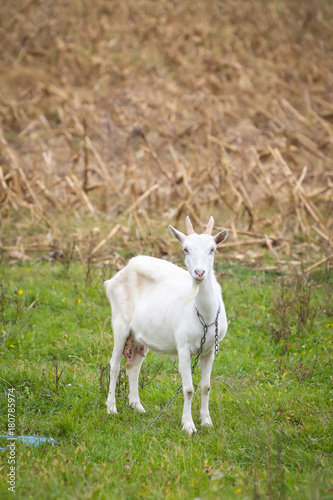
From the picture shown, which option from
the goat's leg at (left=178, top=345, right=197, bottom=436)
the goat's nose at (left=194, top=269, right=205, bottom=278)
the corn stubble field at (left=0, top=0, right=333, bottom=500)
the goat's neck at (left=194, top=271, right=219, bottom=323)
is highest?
the goat's nose at (left=194, top=269, right=205, bottom=278)

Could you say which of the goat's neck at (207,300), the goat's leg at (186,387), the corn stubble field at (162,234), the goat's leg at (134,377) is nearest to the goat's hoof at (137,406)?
the goat's leg at (134,377)

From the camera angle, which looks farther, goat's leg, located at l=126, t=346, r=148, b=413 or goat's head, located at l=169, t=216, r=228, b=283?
goat's leg, located at l=126, t=346, r=148, b=413

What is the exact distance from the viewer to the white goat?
461cm

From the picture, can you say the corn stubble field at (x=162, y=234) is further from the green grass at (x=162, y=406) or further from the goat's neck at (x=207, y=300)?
the goat's neck at (x=207, y=300)

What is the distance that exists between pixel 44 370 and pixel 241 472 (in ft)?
8.81

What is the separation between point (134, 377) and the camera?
5500 mm

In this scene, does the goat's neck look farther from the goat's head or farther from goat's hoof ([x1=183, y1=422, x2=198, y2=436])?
goat's hoof ([x1=183, y1=422, x2=198, y2=436])

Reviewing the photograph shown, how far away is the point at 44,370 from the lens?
5852 mm

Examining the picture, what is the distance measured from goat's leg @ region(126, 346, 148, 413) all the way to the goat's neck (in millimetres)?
1185

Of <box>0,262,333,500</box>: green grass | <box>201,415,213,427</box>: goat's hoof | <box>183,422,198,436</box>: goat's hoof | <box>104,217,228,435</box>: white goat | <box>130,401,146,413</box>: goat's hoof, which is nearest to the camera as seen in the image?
<box>0,262,333,500</box>: green grass

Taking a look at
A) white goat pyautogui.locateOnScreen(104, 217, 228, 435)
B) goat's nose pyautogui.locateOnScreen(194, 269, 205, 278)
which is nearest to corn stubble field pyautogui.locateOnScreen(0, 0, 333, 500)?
white goat pyautogui.locateOnScreen(104, 217, 228, 435)

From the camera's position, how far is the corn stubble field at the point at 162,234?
441 cm

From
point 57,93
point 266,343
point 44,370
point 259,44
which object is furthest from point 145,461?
point 259,44

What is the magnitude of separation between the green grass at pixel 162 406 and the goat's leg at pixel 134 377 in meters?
0.11
